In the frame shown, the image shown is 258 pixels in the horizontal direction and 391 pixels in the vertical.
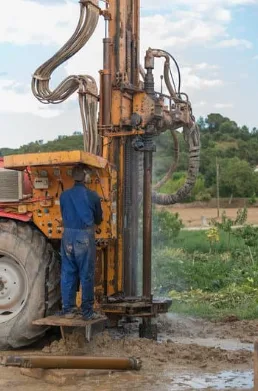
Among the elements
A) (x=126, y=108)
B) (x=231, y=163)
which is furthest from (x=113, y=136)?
(x=231, y=163)

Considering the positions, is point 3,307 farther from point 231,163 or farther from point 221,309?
point 231,163

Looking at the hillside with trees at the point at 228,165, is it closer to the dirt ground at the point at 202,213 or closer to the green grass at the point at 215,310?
the dirt ground at the point at 202,213

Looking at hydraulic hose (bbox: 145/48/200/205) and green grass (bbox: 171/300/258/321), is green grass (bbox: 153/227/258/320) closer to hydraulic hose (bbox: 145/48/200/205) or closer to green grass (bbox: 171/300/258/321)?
green grass (bbox: 171/300/258/321)

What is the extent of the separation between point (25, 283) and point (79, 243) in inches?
35.0

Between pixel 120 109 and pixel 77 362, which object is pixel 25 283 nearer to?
pixel 77 362

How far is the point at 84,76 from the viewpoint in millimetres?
9430

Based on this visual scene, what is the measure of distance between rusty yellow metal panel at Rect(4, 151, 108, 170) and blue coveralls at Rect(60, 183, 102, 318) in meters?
0.29

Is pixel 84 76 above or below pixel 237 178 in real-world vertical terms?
below

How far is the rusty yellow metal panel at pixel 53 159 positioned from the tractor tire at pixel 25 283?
2.41ft

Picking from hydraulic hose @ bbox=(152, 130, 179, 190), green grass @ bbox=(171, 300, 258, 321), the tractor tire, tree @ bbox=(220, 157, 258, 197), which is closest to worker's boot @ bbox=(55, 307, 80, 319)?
the tractor tire

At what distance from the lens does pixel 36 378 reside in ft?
23.8

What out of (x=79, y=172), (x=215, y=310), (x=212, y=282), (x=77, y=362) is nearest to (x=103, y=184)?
(x=79, y=172)

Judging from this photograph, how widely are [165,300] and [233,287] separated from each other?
4.29m

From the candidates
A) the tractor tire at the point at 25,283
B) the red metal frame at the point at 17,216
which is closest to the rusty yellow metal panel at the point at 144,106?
the red metal frame at the point at 17,216
